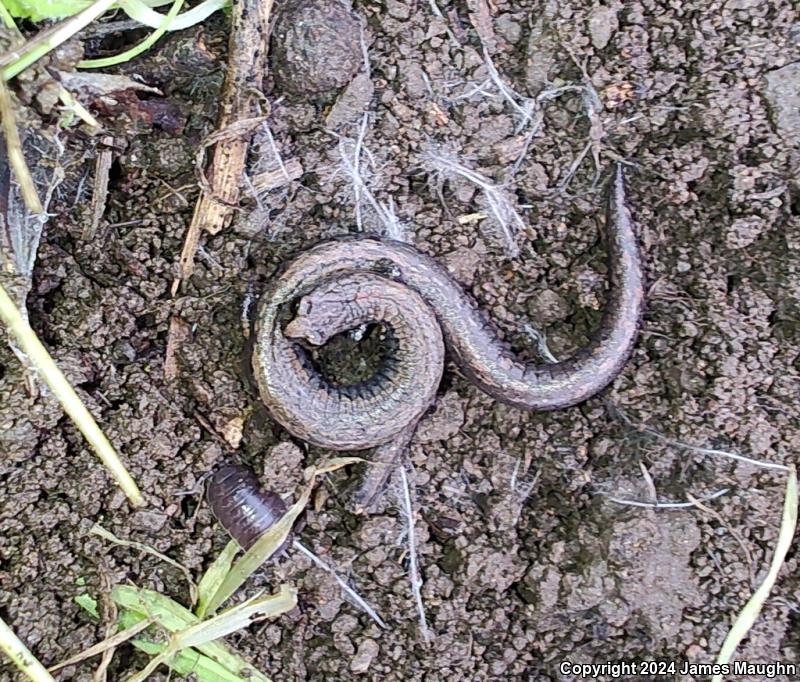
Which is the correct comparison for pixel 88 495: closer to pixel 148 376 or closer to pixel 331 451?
pixel 148 376

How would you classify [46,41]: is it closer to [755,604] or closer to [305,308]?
[305,308]

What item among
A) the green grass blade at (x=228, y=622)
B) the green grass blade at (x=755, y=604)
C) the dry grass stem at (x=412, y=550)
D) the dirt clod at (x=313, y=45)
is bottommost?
the green grass blade at (x=755, y=604)

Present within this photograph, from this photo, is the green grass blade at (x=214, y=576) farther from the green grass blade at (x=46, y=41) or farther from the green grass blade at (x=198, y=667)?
the green grass blade at (x=46, y=41)

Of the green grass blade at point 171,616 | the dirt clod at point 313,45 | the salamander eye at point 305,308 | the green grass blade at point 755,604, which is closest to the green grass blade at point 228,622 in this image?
the green grass blade at point 171,616

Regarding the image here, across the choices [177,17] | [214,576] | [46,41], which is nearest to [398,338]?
[214,576]

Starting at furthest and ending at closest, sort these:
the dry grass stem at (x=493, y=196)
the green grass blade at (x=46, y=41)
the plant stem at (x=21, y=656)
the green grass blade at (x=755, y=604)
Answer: the dry grass stem at (x=493, y=196)
the green grass blade at (x=755, y=604)
the plant stem at (x=21, y=656)
the green grass blade at (x=46, y=41)

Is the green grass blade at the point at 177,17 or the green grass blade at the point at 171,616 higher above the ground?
the green grass blade at the point at 177,17
